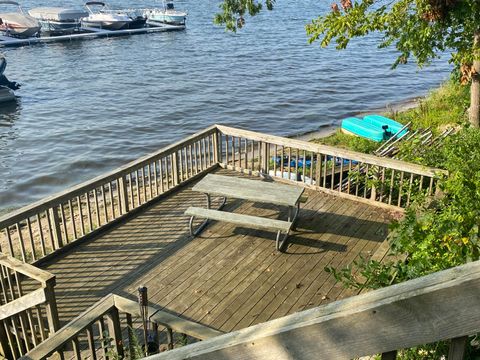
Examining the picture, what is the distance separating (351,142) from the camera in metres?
15.1

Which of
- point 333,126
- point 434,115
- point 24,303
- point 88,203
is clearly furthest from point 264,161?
point 333,126

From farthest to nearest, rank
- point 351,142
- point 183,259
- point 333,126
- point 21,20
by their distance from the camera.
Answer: point 21,20, point 333,126, point 351,142, point 183,259

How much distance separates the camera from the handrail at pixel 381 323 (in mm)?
1167

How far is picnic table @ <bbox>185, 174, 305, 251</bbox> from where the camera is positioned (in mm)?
6613

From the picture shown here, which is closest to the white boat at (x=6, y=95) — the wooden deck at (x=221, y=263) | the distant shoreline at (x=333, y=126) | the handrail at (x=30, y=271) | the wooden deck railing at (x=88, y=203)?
the distant shoreline at (x=333, y=126)

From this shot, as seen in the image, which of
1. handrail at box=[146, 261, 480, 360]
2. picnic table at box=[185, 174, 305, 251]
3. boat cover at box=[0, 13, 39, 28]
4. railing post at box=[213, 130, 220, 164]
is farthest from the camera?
boat cover at box=[0, 13, 39, 28]

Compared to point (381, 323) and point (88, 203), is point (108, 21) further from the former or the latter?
point (381, 323)

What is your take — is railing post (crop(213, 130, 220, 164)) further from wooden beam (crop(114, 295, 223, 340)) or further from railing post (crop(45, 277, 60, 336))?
wooden beam (crop(114, 295, 223, 340))

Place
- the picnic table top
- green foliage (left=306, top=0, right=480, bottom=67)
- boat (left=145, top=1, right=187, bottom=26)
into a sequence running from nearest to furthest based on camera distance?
the picnic table top < green foliage (left=306, top=0, right=480, bottom=67) < boat (left=145, top=1, right=187, bottom=26)

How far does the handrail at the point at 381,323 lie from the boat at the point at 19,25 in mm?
44100

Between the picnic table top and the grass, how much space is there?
6706 millimetres

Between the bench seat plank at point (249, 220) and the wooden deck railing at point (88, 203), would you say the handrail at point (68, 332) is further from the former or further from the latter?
the bench seat plank at point (249, 220)

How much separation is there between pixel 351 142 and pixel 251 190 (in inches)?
341

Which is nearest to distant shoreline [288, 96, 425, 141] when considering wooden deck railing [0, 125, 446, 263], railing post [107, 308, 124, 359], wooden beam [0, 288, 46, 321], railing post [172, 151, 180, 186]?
wooden deck railing [0, 125, 446, 263]
